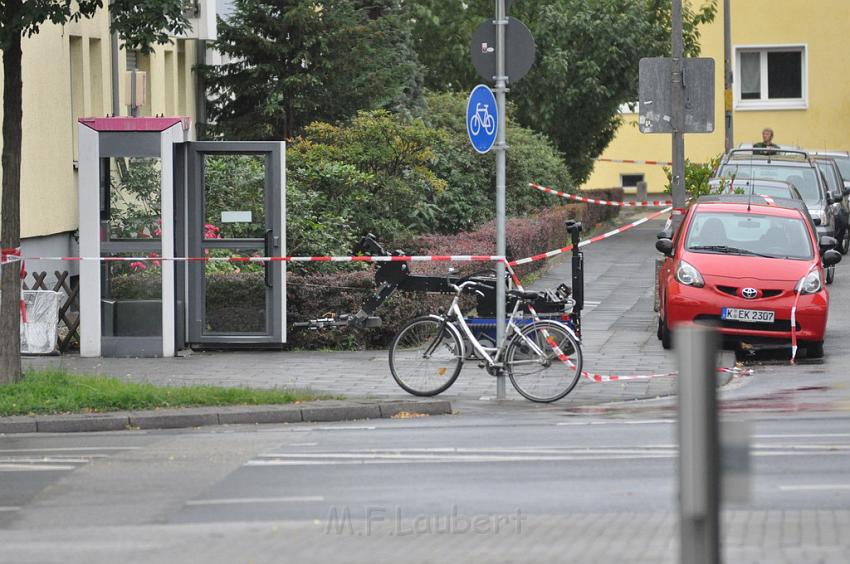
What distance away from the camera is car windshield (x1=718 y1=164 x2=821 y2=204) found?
89.6 feet

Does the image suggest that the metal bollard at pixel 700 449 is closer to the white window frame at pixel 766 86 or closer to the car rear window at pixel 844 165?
the car rear window at pixel 844 165

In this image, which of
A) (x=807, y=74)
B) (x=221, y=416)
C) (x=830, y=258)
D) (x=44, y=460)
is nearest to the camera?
(x=44, y=460)

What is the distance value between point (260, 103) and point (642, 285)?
9.03 meters

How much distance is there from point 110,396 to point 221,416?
96 centimetres

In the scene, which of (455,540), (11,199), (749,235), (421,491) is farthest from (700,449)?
Result: (749,235)

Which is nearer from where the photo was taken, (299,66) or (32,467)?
(32,467)

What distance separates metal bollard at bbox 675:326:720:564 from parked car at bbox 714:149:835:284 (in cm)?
2274

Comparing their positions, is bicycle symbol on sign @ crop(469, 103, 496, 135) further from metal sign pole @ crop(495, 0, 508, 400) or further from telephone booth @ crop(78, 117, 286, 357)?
telephone booth @ crop(78, 117, 286, 357)

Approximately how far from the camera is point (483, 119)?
13922mm

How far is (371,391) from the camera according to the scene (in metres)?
13.9

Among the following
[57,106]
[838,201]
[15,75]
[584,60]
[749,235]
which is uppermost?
[584,60]

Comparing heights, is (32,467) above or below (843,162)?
below

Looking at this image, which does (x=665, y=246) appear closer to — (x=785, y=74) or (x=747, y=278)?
(x=747, y=278)

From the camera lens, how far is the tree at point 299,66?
95.7 feet
